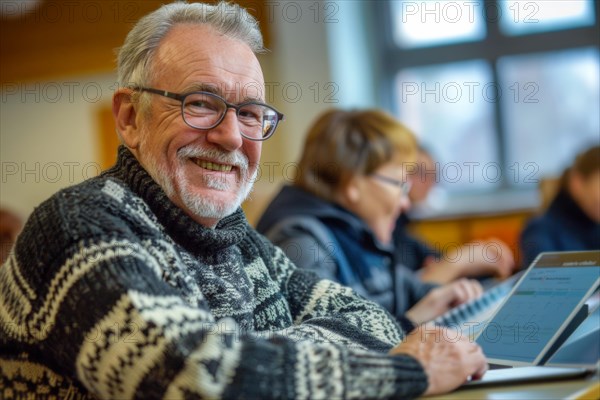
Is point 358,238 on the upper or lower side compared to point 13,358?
lower

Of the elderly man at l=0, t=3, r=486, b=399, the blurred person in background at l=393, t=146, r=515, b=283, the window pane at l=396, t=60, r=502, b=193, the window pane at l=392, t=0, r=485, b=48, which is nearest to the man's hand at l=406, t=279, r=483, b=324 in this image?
the blurred person in background at l=393, t=146, r=515, b=283

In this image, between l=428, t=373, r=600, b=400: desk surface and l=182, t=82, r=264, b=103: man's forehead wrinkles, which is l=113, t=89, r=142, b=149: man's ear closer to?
l=182, t=82, r=264, b=103: man's forehead wrinkles

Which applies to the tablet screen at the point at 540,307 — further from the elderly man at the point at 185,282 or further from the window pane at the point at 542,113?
the window pane at the point at 542,113

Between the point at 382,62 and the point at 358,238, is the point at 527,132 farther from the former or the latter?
the point at 358,238

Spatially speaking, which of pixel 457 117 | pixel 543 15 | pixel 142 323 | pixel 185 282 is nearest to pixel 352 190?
pixel 185 282

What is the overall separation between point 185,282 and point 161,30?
49cm

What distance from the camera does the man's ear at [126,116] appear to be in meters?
1.49

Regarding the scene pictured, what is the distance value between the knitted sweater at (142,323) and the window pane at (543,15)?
16.5 ft

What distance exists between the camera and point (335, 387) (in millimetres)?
1055

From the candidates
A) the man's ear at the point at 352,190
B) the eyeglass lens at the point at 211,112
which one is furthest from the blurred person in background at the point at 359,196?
the eyeglass lens at the point at 211,112

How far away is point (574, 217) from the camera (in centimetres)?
361

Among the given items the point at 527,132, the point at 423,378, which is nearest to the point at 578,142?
the point at 527,132

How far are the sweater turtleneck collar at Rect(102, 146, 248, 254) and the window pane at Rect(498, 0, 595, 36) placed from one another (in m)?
5.01

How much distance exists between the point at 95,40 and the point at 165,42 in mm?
5760
